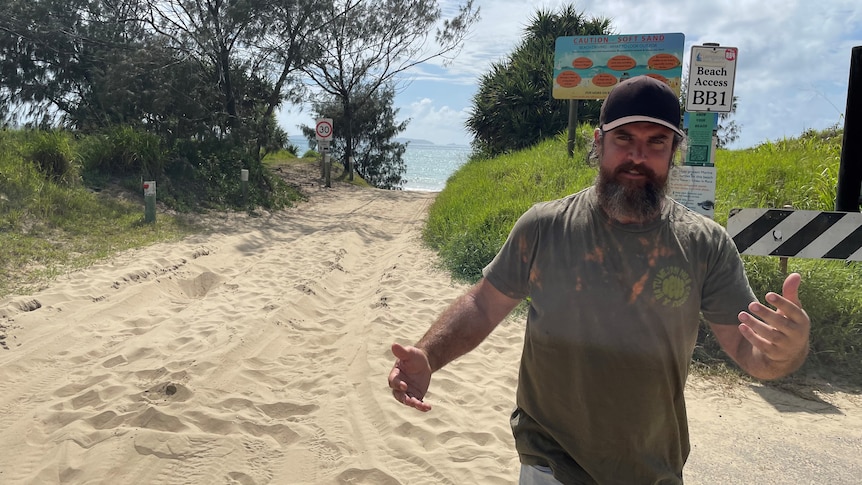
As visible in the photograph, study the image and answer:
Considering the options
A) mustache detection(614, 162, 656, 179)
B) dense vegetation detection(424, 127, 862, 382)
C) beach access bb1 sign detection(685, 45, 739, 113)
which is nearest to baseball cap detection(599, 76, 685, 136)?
mustache detection(614, 162, 656, 179)

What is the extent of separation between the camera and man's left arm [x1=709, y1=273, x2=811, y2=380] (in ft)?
5.37

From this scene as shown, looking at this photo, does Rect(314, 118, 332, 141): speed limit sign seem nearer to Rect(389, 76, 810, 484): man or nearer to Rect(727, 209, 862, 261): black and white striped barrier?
Rect(727, 209, 862, 261): black and white striped barrier

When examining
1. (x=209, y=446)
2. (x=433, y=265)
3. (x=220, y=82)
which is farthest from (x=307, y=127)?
(x=209, y=446)

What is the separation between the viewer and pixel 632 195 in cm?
187

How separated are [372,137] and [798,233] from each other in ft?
77.7

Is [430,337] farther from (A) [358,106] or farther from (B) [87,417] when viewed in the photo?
(A) [358,106]

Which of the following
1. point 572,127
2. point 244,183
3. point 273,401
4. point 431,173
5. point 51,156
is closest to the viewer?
point 273,401

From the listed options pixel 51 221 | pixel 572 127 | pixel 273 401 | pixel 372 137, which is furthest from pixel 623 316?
pixel 372 137

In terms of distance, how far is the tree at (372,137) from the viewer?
26.0 meters

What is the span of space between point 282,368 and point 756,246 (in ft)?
12.3

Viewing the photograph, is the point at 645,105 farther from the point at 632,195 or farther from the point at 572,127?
the point at 572,127

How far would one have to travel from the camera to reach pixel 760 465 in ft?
12.0

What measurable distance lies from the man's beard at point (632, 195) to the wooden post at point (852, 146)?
14.9 feet

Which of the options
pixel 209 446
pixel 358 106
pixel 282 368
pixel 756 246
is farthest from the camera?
pixel 358 106
